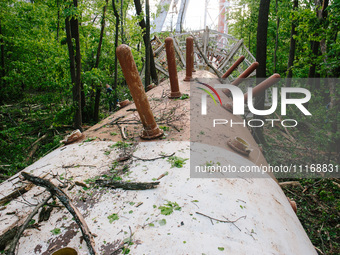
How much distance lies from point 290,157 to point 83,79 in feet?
24.3

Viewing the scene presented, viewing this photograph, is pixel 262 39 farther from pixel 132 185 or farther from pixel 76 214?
pixel 76 214

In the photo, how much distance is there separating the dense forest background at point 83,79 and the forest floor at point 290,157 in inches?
0.8

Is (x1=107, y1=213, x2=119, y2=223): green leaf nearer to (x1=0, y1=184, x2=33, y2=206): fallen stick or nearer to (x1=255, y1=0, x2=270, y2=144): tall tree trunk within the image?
(x1=0, y1=184, x2=33, y2=206): fallen stick

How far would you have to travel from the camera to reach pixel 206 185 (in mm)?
2004

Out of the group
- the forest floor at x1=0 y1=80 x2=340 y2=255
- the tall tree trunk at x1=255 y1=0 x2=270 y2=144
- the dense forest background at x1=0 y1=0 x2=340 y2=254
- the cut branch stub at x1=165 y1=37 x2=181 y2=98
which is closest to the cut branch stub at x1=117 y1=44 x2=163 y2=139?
the forest floor at x1=0 y1=80 x2=340 y2=255

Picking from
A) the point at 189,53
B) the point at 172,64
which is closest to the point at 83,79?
the point at 189,53

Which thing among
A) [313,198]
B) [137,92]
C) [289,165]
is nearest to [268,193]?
[137,92]

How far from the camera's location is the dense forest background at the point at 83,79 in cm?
531

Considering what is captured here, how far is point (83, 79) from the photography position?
6.56 metres

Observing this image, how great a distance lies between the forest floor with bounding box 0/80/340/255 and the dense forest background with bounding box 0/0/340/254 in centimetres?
2

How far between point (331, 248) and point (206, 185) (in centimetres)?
352

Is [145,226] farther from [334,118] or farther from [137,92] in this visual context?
[334,118]

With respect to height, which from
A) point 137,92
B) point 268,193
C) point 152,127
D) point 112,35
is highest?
point 112,35

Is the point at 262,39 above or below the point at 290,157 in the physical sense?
above
